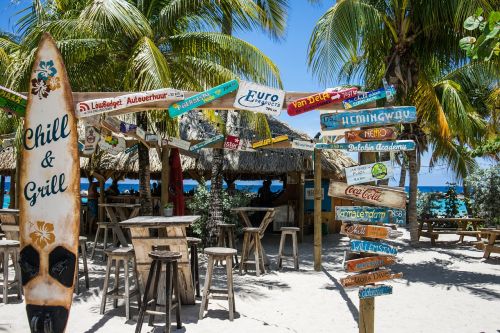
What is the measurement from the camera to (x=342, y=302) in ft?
20.3

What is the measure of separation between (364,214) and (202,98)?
2095 mm

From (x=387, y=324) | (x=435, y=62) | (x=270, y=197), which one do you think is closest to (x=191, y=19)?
(x=435, y=62)

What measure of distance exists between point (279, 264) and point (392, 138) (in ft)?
16.8

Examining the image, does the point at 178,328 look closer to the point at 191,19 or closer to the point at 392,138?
the point at 392,138

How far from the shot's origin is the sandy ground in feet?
16.5

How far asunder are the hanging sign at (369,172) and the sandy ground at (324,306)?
6.42 ft

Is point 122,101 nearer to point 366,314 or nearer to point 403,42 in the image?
point 366,314

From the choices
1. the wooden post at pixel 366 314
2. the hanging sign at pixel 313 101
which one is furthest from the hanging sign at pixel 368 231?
the hanging sign at pixel 313 101

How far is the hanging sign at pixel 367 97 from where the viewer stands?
4220 millimetres

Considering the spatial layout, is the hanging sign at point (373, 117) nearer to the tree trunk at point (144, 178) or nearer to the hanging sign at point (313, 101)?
the hanging sign at point (313, 101)

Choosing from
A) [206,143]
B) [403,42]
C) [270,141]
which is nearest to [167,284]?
[206,143]

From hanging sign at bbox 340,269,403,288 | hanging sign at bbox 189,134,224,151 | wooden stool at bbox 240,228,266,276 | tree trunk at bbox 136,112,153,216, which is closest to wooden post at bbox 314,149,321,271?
wooden stool at bbox 240,228,266,276

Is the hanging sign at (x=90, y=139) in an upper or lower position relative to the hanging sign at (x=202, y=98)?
lower

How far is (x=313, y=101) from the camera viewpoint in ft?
16.0
